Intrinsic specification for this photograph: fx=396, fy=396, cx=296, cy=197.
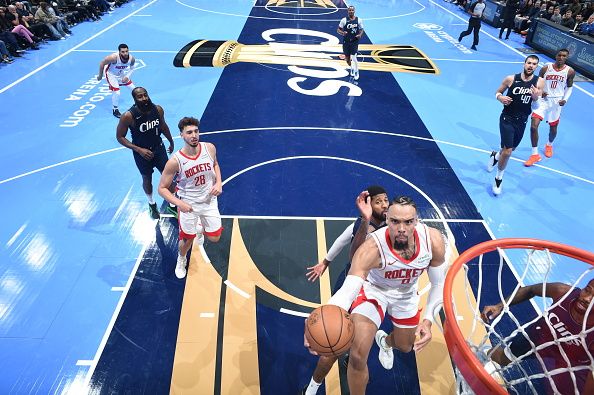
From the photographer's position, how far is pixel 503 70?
44.8 feet

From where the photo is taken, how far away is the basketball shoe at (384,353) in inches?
170

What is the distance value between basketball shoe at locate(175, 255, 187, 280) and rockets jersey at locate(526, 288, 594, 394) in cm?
418


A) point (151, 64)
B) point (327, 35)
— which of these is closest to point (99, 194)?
point (151, 64)

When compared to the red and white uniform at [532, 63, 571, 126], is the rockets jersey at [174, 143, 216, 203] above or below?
above

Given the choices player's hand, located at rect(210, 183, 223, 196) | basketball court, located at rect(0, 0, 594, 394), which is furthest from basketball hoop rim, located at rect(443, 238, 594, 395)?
player's hand, located at rect(210, 183, 223, 196)

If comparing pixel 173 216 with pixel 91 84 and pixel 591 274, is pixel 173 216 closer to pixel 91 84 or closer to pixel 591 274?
pixel 591 274

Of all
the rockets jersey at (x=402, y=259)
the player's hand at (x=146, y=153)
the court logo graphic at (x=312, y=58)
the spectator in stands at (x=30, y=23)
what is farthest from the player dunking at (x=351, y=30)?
the spectator in stands at (x=30, y=23)

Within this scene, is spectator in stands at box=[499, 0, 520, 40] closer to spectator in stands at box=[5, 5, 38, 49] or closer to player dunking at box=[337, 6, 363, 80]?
player dunking at box=[337, 6, 363, 80]

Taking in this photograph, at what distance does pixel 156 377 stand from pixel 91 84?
983cm

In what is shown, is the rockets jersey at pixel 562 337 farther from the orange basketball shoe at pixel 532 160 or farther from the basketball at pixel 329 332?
the orange basketball shoe at pixel 532 160

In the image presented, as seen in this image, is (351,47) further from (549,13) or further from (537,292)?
(549,13)

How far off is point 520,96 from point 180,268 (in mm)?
6164

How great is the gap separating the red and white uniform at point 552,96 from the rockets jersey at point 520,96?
5.70 ft

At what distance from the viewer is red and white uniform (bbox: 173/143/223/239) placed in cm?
490
